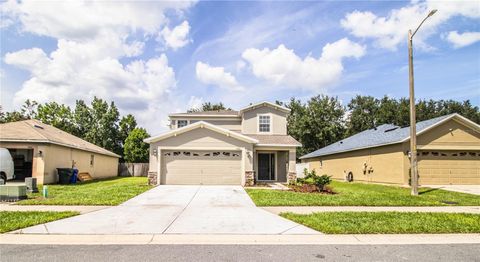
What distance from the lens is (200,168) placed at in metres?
18.2

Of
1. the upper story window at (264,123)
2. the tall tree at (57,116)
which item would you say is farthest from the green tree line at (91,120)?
the upper story window at (264,123)

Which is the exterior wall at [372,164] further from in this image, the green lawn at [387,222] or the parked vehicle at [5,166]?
the parked vehicle at [5,166]

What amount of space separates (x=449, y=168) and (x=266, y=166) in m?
11.8

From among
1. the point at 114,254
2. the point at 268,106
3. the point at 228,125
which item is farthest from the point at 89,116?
the point at 114,254

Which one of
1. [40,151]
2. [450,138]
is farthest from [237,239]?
[450,138]

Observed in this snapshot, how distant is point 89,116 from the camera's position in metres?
44.5

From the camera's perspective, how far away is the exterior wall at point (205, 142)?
59.5 ft

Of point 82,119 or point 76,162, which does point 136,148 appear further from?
point 76,162

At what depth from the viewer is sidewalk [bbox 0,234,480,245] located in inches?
237

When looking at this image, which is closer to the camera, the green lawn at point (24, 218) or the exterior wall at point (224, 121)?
the green lawn at point (24, 218)

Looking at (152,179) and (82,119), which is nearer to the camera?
(152,179)

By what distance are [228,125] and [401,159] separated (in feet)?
39.5

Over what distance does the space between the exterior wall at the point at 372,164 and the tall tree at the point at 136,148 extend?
2294cm

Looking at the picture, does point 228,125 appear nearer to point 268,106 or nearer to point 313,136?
point 268,106
